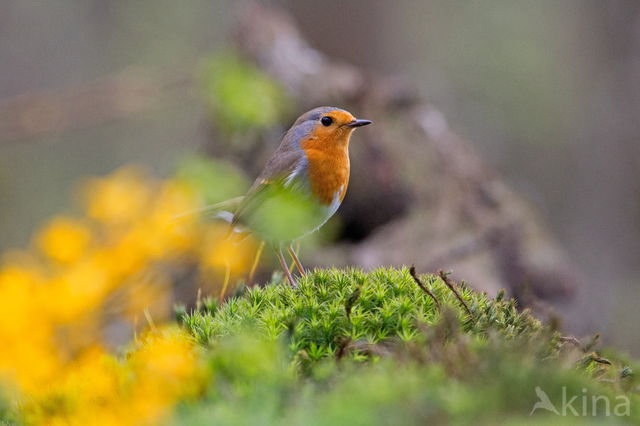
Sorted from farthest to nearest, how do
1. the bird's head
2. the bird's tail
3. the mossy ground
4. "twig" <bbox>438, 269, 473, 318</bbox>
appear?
the bird's tail, the bird's head, "twig" <bbox>438, 269, 473, 318</bbox>, the mossy ground

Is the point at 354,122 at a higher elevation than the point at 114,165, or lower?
lower

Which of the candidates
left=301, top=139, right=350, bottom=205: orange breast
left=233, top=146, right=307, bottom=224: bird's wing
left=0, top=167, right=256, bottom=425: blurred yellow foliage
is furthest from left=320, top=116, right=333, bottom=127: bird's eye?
left=0, top=167, right=256, bottom=425: blurred yellow foliage

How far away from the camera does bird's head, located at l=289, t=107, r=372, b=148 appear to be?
479 cm

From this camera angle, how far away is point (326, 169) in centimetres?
→ 463

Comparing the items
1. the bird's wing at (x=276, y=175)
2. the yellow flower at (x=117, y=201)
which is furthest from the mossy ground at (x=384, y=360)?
the yellow flower at (x=117, y=201)

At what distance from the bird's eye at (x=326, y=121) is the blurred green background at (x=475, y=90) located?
358 inches

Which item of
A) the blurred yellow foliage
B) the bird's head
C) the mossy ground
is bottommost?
the mossy ground

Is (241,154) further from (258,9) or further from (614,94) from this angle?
(614,94)

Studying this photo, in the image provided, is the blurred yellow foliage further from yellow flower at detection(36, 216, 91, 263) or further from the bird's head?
the bird's head

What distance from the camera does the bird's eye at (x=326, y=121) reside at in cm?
482

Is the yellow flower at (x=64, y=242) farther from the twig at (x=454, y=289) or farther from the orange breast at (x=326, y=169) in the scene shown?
the twig at (x=454, y=289)

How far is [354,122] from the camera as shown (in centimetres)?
479

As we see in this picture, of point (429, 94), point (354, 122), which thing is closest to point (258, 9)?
point (354, 122)

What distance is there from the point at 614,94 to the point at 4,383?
45.1 feet
